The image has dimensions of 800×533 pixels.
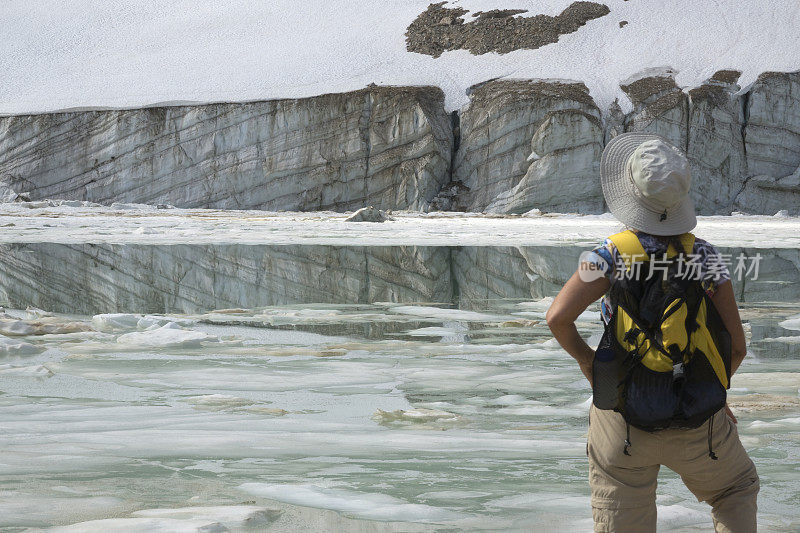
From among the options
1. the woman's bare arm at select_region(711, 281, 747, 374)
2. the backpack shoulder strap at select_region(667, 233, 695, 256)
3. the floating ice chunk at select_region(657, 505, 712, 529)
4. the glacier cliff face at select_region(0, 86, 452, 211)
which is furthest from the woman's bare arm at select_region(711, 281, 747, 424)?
the glacier cliff face at select_region(0, 86, 452, 211)

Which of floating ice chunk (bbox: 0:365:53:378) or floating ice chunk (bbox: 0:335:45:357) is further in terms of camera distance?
floating ice chunk (bbox: 0:335:45:357)

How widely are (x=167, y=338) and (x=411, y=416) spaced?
2.22m

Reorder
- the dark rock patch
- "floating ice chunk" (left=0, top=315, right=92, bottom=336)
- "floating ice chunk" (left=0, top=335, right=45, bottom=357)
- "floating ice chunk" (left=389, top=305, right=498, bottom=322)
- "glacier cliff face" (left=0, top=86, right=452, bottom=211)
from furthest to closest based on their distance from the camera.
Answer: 1. the dark rock patch
2. "glacier cliff face" (left=0, top=86, right=452, bottom=211)
3. "floating ice chunk" (left=389, top=305, right=498, bottom=322)
4. "floating ice chunk" (left=0, top=315, right=92, bottom=336)
5. "floating ice chunk" (left=0, top=335, right=45, bottom=357)

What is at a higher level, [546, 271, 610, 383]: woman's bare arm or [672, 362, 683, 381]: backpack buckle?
[546, 271, 610, 383]: woman's bare arm

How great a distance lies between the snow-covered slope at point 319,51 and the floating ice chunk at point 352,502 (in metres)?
28.3

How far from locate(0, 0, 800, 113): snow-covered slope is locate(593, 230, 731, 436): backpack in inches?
1132

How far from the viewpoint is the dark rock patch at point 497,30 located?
3403cm

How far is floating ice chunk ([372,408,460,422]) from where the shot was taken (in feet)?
11.8

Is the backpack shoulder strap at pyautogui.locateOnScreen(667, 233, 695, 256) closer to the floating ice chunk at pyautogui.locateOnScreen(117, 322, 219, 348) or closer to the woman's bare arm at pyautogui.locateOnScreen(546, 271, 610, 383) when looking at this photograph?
the woman's bare arm at pyautogui.locateOnScreen(546, 271, 610, 383)

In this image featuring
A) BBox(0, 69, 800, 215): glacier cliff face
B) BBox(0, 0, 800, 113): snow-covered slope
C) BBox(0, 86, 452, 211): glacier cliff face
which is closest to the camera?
BBox(0, 69, 800, 215): glacier cliff face

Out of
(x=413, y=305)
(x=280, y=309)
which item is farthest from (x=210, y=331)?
(x=413, y=305)

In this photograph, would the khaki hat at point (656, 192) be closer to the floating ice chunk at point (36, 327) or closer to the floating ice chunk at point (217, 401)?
the floating ice chunk at point (217, 401)

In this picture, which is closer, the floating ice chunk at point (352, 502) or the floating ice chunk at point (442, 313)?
the floating ice chunk at point (352, 502)

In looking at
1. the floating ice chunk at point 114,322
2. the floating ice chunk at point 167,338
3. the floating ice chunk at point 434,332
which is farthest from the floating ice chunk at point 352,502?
the floating ice chunk at point 114,322
